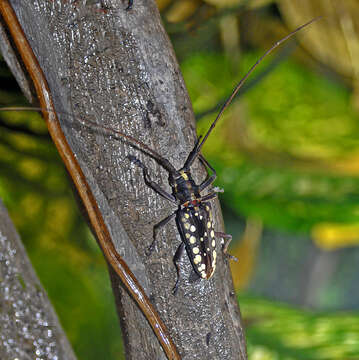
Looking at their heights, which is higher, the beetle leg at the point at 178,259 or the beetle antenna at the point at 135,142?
the beetle antenna at the point at 135,142

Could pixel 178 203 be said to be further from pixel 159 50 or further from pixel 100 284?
pixel 100 284

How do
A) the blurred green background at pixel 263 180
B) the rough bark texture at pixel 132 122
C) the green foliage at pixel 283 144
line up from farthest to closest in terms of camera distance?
the green foliage at pixel 283 144 → the blurred green background at pixel 263 180 → the rough bark texture at pixel 132 122

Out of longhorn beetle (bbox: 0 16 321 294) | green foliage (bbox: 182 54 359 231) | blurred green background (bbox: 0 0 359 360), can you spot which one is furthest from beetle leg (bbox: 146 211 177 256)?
green foliage (bbox: 182 54 359 231)

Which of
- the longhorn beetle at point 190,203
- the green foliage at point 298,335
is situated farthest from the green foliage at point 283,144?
the longhorn beetle at point 190,203

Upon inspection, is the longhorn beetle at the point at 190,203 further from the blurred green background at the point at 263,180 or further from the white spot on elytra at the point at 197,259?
the blurred green background at the point at 263,180

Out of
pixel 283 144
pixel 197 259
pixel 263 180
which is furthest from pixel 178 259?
pixel 283 144

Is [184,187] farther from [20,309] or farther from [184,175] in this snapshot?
[20,309]

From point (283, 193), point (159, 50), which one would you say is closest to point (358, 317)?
point (283, 193)
